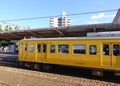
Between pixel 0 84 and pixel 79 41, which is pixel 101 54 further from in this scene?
pixel 0 84

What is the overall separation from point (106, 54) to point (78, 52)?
2.40 m

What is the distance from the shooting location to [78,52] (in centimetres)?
1703

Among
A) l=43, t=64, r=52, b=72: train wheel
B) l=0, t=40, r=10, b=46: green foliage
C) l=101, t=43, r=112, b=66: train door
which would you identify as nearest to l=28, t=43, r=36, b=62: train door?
l=43, t=64, r=52, b=72: train wheel

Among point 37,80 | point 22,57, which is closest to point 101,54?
point 37,80

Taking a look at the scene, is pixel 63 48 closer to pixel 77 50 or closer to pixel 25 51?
pixel 77 50

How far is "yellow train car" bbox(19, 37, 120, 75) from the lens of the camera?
1515 centimetres

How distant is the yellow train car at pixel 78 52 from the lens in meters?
15.1

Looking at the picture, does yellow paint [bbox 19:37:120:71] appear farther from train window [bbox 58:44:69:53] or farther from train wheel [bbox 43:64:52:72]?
train wheel [bbox 43:64:52:72]

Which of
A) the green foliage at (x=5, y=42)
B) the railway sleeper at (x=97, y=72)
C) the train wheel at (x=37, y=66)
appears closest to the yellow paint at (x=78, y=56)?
the railway sleeper at (x=97, y=72)

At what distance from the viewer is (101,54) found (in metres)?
15.6

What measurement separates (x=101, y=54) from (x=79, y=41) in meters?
2.11

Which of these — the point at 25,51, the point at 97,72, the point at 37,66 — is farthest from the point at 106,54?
the point at 25,51

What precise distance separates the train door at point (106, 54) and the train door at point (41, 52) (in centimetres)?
589

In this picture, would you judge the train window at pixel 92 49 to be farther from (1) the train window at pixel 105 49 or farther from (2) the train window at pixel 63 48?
(2) the train window at pixel 63 48
